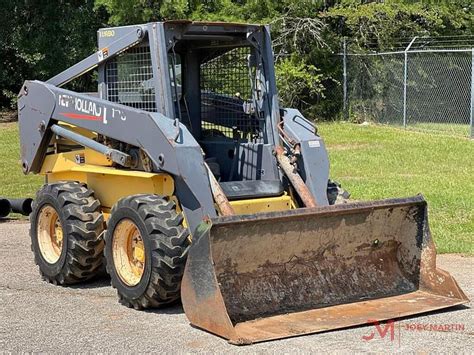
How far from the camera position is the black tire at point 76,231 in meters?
7.45

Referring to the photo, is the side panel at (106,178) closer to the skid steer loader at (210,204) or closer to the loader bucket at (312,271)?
the skid steer loader at (210,204)

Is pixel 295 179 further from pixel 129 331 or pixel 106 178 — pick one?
pixel 129 331

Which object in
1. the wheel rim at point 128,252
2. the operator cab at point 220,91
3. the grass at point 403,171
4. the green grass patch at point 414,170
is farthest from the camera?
the grass at point 403,171

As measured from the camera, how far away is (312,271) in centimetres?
679

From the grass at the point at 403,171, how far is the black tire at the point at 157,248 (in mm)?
3644

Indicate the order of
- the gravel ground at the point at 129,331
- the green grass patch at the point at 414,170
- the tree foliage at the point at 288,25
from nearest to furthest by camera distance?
the gravel ground at the point at 129,331, the green grass patch at the point at 414,170, the tree foliage at the point at 288,25

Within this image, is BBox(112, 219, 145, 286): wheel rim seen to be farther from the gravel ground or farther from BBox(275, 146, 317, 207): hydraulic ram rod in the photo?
BBox(275, 146, 317, 207): hydraulic ram rod

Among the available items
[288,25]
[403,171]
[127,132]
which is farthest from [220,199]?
[288,25]

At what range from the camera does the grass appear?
418 inches

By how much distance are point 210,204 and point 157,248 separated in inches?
25.0

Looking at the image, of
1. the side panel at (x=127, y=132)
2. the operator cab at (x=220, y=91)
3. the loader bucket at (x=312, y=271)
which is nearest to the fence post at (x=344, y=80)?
the operator cab at (x=220, y=91)

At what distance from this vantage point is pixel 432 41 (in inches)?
950

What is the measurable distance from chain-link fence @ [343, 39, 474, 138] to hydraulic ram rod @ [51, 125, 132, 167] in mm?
14885

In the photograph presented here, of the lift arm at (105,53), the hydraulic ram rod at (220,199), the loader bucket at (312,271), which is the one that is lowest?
the loader bucket at (312,271)
